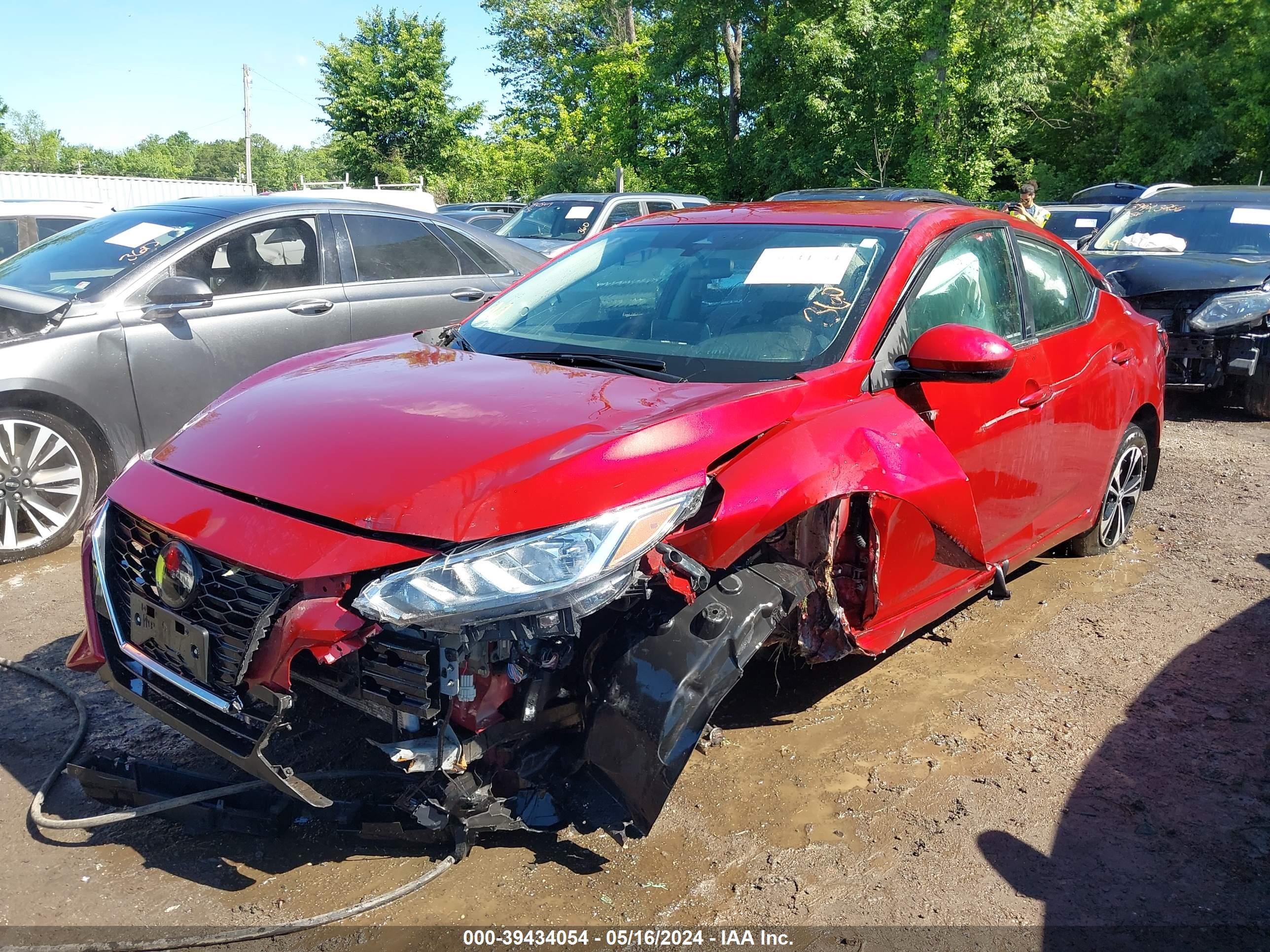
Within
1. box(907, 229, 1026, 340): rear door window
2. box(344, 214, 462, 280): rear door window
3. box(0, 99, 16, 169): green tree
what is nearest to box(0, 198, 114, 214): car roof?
box(344, 214, 462, 280): rear door window

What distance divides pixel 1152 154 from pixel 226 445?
29476 mm

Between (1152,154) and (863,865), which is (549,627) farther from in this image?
(1152,154)

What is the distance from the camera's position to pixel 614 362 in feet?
11.0

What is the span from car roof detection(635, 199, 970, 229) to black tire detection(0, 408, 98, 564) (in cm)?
293

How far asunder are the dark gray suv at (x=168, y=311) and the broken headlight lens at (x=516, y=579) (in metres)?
3.47

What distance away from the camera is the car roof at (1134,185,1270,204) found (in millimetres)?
9312

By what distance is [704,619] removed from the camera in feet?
8.53

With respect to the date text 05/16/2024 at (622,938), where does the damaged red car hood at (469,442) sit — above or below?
above

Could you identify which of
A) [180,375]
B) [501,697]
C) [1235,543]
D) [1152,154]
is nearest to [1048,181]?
[1152,154]

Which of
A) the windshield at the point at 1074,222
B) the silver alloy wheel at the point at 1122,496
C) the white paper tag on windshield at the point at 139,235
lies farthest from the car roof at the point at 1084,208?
the white paper tag on windshield at the point at 139,235

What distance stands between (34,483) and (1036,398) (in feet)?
14.8

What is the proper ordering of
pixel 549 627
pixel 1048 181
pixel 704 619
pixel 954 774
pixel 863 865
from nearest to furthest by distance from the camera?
pixel 549 627, pixel 704 619, pixel 863 865, pixel 954 774, pixel 1048 181

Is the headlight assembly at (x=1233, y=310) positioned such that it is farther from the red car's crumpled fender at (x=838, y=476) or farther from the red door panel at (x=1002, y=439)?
the red car's crumpled fender at (x=838, y=476)

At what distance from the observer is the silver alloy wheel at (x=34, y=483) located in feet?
16.2
